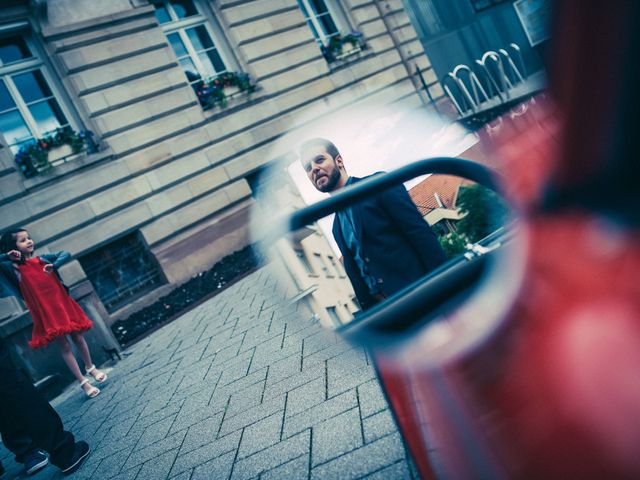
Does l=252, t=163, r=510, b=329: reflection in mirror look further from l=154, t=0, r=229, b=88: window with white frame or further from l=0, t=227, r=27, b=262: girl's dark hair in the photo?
l=154, t=0, r=229, b=88: window with white frame

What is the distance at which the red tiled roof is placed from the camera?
2.73ft

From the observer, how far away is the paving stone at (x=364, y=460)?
172cm

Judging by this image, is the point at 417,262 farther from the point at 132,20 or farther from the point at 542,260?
the point at 132,20

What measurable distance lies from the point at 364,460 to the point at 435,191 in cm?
145

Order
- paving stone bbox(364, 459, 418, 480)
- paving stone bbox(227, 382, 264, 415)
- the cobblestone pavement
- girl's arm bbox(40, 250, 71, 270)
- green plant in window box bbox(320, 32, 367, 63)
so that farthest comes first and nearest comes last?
1. green plant in window box bbox(320, 32, 367, 63)
2. girl's arm bbox(40, 250, 71, 270)
3. paving stone bbox(227, 382, 264, 415)
4. the cobblestone pavement
5. paving stone bbox(364, 459, 418, 480)

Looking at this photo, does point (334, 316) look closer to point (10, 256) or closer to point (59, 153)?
point (10, 256)

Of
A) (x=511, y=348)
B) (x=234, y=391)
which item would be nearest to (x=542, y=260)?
(x=511, y=348)

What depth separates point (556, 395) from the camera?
57 cm

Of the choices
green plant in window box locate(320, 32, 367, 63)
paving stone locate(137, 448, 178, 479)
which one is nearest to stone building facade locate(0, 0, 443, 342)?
green plant in window box locate(320, 32, 367, 63)

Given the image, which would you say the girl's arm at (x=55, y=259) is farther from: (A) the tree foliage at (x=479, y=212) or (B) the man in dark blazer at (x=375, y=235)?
(A) the tree foliage at (x=479, y=212)

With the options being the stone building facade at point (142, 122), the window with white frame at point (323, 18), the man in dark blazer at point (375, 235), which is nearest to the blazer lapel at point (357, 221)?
the man in dark blazer at point (375, 235)

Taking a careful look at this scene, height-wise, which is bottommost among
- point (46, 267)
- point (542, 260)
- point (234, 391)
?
point (234, 391)

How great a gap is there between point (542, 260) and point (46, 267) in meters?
4.90

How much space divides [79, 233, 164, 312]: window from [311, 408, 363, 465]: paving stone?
20.6 ft
